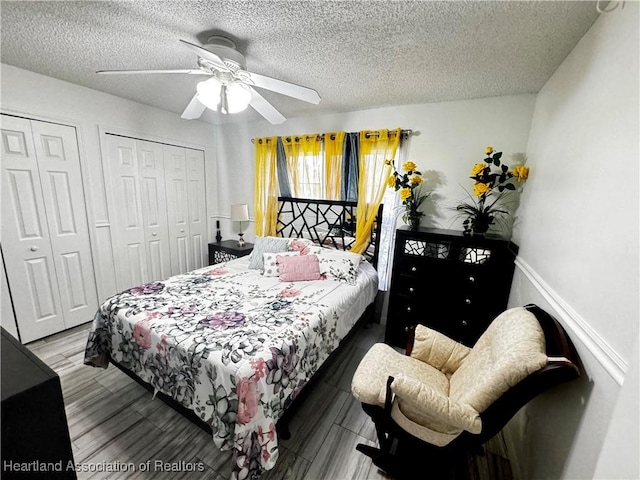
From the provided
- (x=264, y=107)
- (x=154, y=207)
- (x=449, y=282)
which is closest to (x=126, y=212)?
(x=154, y=207)

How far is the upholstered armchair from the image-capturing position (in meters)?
0.99

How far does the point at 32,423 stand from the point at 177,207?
3146mm

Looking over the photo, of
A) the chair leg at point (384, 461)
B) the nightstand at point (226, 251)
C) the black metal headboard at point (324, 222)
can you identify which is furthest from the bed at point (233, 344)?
the nightstand at point (226, 251)

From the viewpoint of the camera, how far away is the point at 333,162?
117 inches

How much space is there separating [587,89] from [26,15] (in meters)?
2.97

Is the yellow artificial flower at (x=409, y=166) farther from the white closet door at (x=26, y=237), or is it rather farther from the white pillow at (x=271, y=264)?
the white closet door at (x=26, y=237)

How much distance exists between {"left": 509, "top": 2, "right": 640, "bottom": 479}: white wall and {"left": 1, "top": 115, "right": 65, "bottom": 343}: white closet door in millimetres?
3763

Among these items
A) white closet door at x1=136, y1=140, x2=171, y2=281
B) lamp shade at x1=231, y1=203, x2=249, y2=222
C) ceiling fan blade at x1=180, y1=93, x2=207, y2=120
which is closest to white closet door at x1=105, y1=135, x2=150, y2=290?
white closet door at x1=136, y1=140, x2=171, y2=281

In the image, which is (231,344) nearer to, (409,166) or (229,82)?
(229,82)

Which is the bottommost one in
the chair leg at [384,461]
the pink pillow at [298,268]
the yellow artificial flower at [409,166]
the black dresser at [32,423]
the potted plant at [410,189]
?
the chair leg at [384,461]

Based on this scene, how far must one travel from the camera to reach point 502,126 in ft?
7.59

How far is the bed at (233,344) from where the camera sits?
1260mm

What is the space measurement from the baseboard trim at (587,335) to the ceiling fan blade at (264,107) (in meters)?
2.01

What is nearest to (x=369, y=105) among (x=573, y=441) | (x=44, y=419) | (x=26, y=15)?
(x=26, y=15)
